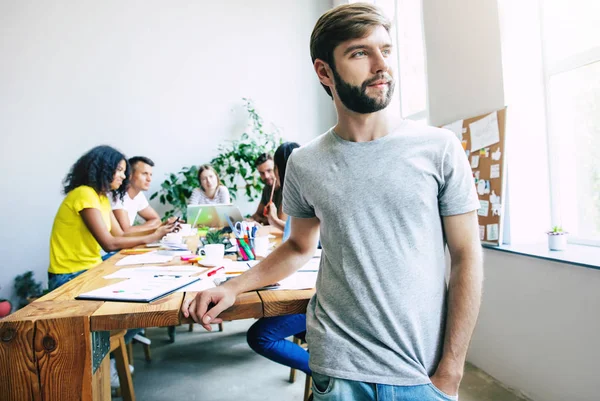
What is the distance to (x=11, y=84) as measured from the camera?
4105 mm

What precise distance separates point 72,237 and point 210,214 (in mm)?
869

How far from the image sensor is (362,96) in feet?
2.93

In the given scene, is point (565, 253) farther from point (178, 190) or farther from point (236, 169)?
point (178, 190)

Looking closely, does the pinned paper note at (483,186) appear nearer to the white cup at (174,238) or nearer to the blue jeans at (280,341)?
the blue jeans at (280,341)

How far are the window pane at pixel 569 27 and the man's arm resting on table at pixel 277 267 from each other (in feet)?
5.74

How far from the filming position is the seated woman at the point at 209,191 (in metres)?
3.91

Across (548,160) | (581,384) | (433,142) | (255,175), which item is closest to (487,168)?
(548,160)

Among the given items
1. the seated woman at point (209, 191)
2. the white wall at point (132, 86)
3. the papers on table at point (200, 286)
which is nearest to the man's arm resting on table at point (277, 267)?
the papers on table at point (200, 286)

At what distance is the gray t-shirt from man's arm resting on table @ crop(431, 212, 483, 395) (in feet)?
0.07

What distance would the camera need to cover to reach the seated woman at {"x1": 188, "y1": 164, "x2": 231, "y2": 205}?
3.91 metres

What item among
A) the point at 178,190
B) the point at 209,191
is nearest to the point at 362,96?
the point at 209,191

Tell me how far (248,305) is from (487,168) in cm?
171

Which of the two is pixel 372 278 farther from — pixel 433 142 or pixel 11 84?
pixel 11 84

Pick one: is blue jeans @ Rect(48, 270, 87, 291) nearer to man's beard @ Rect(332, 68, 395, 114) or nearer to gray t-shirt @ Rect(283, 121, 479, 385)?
gray t-shirt @ Rect(283, 121, 479, 385)
